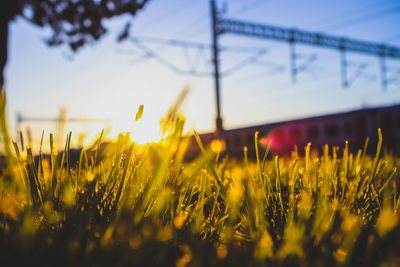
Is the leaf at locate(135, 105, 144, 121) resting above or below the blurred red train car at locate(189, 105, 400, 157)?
below

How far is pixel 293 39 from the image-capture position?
14.6 metres

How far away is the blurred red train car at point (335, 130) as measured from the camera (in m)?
10.4

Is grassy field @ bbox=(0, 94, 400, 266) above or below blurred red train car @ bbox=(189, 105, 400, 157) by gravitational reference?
below

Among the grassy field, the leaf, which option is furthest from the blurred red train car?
the leaf

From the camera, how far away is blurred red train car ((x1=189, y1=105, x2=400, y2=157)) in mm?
10406

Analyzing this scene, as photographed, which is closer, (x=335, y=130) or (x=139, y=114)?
(x=139, y=114)

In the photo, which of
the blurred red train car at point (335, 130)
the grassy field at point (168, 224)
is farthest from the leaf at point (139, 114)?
the blurred red train car at point (335, 130)

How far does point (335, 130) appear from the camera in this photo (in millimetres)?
11789

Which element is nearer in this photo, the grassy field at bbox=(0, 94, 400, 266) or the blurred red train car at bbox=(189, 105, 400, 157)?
the grassy field at bbox=(0, 94, 400, 266)

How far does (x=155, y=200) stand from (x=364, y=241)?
408mm

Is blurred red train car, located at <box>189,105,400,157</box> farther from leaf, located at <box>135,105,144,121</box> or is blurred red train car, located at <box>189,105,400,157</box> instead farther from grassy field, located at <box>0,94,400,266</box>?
leaf, located at <box>135,105,144,121</box>

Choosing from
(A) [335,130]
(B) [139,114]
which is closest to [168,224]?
(B) [139,114]

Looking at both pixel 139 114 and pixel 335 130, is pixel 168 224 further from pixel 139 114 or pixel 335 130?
pixel 335 130

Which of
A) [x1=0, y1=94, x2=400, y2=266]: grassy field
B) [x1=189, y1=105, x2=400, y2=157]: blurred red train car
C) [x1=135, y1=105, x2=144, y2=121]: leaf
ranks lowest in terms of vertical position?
[x1=0, y1=94, x2=400, y2=266]: grassy field
